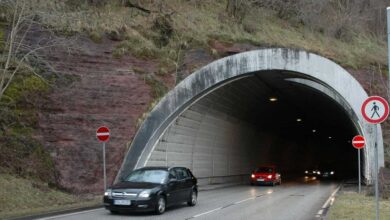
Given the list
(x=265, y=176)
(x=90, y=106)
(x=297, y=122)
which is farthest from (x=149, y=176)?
(x=297, y=122)

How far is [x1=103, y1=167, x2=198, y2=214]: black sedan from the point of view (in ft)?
50.3

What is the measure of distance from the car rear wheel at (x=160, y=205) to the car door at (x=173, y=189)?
1.22 feet

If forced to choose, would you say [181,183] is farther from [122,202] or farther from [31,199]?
[31,199]

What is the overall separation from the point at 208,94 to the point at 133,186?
1116 cm

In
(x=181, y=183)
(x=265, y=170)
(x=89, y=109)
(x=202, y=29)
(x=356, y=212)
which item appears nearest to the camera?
(x=356, y=212)

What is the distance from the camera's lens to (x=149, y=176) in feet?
55.8

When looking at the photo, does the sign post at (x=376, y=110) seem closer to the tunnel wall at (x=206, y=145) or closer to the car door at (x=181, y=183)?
the car door at (x=181, y=183)

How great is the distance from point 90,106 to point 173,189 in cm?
718

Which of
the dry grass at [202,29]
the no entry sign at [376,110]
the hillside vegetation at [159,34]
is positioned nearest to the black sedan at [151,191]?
the hillside vegetation at [159,34]

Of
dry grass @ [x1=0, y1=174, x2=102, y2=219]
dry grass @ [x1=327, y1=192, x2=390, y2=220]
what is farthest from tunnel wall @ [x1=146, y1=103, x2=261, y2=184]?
dry grass @ [x1=327, y1=192, x2=390, y2=220]

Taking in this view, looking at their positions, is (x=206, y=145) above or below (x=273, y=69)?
below

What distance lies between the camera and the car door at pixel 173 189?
16656mm

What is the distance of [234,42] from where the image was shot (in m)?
27.8

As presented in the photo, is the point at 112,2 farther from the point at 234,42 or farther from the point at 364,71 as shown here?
the point at 364,71
